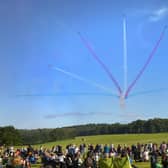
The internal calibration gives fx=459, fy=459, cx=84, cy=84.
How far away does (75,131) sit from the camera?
11694 cm

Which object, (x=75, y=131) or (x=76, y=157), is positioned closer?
(x=76, y=157)

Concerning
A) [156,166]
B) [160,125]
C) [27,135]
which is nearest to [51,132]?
[27,135]

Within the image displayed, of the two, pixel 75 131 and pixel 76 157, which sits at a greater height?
pixel 75 131

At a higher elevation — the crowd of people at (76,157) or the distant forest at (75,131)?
the distant forest at (75,131)

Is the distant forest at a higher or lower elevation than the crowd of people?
higher

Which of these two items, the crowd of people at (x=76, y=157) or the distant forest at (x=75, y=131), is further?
the distant forest at (x=75, y=131)

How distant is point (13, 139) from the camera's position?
9850cm

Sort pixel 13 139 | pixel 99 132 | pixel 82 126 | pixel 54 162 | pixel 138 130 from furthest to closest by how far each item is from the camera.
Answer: pixel 82 126, pixel 99 132, pixel 138 130, pixel 13 139, pixel 54 162

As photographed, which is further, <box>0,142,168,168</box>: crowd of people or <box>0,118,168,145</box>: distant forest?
<box>0,118,168,145</box>: distant forest

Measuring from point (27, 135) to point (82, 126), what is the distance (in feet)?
53.8

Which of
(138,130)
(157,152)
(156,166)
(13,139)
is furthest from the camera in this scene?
(138,130)

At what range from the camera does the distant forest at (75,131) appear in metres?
102

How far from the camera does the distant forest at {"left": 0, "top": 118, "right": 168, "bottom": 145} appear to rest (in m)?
102

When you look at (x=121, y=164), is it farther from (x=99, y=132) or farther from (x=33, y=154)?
(x=99, y=132)
